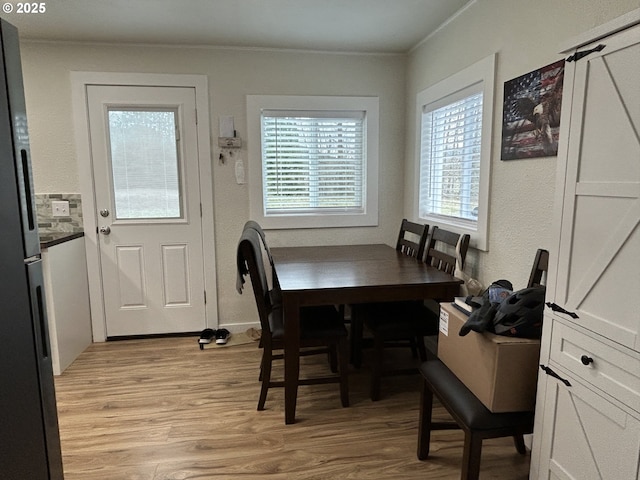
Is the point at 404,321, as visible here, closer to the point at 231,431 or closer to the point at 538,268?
the point at 538,268

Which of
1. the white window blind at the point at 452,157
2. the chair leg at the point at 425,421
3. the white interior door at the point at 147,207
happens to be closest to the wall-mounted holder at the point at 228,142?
the white interior door at the point at 147,207

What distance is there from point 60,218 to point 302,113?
6.98ft

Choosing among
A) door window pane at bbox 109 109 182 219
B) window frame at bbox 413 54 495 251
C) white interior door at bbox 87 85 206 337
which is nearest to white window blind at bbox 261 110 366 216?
white interior door at bbox 87 85 206 337

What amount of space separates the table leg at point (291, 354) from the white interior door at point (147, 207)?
1523mm

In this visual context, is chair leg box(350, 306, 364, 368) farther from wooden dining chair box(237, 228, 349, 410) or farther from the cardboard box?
the cardboard box

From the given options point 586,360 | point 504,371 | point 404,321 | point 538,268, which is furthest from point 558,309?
point 404,321

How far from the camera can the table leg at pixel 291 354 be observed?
2.06 metres

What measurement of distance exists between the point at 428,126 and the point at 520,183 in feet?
4.04

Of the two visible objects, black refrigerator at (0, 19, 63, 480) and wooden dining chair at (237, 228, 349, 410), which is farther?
wooden dining chair at (237, 228, 349, 410)

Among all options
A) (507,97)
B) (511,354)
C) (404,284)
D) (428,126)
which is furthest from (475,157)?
(511,354)

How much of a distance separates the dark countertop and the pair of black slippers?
125cm

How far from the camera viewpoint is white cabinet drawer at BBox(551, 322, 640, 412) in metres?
1.05

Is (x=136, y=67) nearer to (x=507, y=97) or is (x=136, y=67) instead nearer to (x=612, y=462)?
(x=507, y=97)

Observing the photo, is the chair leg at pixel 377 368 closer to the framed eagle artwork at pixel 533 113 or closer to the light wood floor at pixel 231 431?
the light wood floor at pixel 231 431
